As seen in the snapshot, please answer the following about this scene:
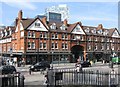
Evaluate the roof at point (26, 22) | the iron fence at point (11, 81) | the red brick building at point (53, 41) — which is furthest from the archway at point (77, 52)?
the iron fence at point (11, 81)

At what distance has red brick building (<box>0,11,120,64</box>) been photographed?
58375mm

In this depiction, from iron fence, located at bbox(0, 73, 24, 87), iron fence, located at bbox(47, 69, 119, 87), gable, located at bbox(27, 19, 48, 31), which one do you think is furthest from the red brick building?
iron fence, located at bbox(0, 73, 24, 87)

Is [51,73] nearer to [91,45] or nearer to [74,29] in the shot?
[74,29]

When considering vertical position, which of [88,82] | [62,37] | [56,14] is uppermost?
[56,14]

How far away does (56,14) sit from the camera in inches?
3883

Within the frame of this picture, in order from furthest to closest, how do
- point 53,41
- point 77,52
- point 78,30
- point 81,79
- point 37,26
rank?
point 78,30 → point 77,52 → point 53,41 → point 37,26 → point 81,79

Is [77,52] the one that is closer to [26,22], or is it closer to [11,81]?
[26,22]

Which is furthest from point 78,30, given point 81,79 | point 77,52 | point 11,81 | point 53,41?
point 11,81

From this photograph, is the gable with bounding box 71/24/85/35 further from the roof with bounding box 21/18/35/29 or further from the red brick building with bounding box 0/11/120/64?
the roof with bounding box 21/18/35/29

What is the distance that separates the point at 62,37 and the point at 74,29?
5365mm

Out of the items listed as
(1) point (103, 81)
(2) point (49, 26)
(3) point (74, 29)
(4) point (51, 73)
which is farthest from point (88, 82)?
(3) point (74, 29)

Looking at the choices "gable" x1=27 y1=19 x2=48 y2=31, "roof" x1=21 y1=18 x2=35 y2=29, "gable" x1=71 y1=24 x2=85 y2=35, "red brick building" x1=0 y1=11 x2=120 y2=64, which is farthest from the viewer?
"gable" x1=71 y1=24 x2=85 y2=35

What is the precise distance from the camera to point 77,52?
69750 millimetres

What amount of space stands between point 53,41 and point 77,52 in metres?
9.91
